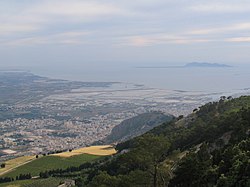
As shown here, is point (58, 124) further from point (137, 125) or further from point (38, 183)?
point (38, 183)

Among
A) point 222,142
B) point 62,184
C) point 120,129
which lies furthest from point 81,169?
point 120,129

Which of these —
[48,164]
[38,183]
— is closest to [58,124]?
[48,164]

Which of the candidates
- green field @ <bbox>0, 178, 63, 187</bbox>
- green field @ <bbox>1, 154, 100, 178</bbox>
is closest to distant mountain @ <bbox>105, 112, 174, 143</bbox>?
green field @ <bbox>1, 154, 100, 178</bbox>

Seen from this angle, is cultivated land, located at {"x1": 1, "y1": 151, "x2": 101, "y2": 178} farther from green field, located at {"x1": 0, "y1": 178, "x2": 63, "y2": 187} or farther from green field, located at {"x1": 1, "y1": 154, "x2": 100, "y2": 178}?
green field, located at {"x1": 0, "y1": 178, "x2": 63, "y2": 187}

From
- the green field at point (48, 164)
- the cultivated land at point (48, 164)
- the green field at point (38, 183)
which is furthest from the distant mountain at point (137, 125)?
the green field at point (38, 183)

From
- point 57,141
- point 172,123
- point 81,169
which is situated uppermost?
point 172,123

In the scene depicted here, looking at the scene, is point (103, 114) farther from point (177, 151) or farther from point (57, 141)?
point (177, 151)
